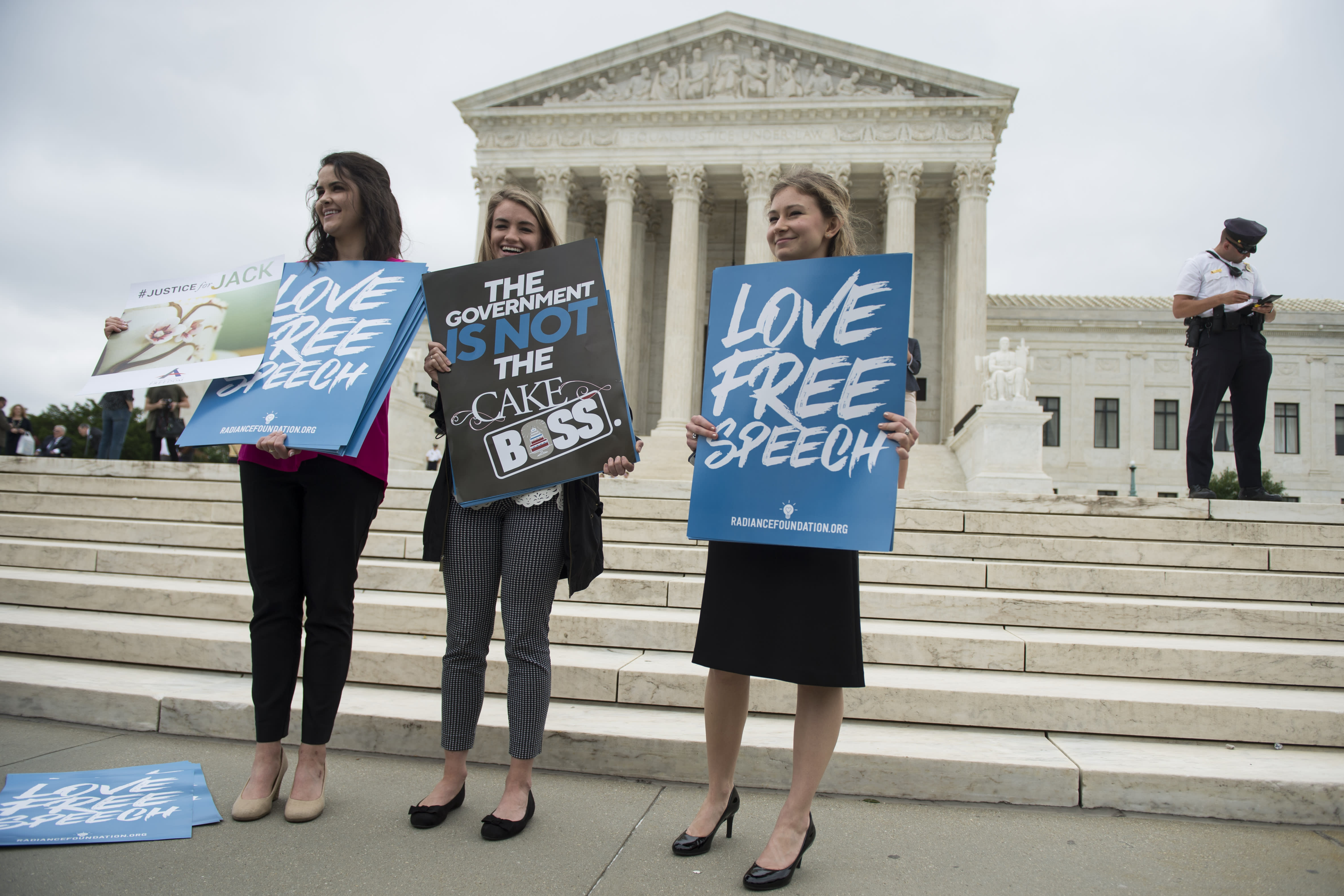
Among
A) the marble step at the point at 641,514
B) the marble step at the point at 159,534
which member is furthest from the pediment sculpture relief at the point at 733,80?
the marble step at the point at 159,534

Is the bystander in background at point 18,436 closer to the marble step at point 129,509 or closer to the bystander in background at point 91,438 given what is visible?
the bystander in background at point 91,438

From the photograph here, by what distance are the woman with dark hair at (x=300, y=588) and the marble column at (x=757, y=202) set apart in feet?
81.9

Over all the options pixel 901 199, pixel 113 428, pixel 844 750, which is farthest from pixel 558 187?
pixel 844 750

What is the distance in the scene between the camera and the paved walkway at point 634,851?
8.47ft

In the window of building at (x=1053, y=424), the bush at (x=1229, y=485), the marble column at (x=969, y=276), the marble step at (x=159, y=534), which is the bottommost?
the marble step at (x=159, y=534)

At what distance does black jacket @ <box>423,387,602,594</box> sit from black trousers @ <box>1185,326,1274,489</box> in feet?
19.0

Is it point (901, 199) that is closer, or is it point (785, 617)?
point (785, 617)

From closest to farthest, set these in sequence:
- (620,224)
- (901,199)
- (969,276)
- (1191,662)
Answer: (1191,662) < (969,276) < (901,199) < (620,224)

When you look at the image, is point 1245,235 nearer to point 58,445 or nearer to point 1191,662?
point 1191,662

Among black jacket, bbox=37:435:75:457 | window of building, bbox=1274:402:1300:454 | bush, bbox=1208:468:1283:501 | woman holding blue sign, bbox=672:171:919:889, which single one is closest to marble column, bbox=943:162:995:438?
bush, bbox=1208:468:1283:501

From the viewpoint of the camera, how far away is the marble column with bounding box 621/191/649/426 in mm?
30797

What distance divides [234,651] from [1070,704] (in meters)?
4.47

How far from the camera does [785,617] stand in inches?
113

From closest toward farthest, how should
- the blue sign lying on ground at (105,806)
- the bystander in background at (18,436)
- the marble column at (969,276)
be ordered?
the blue sign lying on ground at (105,806) < the bystander in background at (18,436) < the marble column at (969,276)
